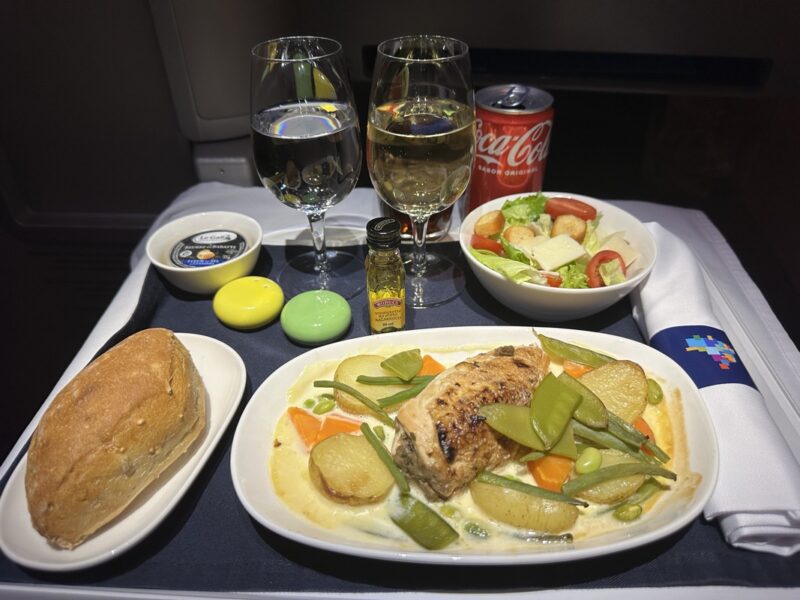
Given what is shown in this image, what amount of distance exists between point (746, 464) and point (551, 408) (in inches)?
12.9

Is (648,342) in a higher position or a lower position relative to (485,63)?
lower

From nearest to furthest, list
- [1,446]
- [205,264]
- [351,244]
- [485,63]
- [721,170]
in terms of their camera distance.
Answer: [205,264] → [351,244] → [1,446] → [485,63] → [721,170]

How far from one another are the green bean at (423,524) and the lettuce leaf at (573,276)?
2.02 feet

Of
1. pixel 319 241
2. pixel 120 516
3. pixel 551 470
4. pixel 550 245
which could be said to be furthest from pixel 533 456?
pixel 319 241

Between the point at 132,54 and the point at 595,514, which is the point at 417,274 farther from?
the point at 132,54

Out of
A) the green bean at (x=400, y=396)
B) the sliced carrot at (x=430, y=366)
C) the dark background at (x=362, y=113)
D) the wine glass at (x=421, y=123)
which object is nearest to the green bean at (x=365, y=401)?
the green bean at (x=400, y=396)

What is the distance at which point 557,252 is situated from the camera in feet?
4.27

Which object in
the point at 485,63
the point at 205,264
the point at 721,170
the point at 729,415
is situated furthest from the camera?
the point at 721,170

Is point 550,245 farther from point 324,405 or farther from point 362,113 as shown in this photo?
point 362,113

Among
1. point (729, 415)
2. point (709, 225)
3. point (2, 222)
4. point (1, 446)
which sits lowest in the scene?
point (1, 446)

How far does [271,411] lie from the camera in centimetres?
102

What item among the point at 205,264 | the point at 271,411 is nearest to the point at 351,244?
the point at 205,264

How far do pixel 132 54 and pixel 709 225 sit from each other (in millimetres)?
2129

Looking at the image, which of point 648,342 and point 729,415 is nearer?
point 729,415
